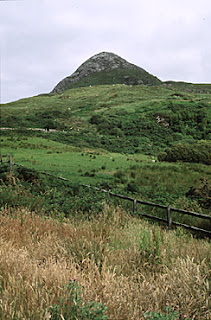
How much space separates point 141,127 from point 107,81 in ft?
303

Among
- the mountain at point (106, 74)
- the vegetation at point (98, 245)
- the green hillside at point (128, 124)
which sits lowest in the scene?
the vegetation at point (98, 245)

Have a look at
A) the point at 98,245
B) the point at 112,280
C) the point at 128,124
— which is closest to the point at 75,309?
the point at 112,280

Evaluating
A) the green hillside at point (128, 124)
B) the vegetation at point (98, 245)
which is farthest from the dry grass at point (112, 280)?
the green hillside at point (128, 124)

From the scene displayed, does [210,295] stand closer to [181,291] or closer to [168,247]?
[181,291]

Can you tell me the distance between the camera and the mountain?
139875 mm

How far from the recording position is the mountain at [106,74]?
140m

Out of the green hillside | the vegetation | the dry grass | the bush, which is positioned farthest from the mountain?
the bush

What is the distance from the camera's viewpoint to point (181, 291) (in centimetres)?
267

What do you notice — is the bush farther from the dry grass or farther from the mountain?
the mountain

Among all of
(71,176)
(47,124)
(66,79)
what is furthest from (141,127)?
(66,79)

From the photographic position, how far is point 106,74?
152 m

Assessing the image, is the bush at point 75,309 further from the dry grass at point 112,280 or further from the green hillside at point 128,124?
the green hillside at point 128,124

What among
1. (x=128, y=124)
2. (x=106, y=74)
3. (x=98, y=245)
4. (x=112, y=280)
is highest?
(x=106, y=74)

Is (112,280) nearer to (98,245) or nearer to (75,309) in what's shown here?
(75,309)
